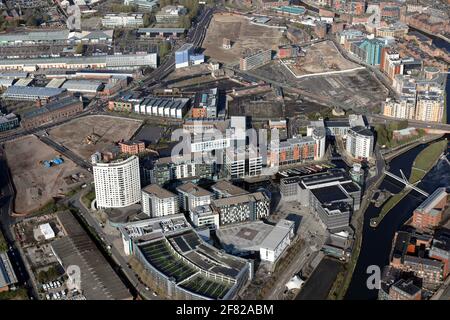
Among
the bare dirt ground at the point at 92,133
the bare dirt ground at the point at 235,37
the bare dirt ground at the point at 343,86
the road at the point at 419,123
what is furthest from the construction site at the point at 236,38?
the road at the point at 419,123

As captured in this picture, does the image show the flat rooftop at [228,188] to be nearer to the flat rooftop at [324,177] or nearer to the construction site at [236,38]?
the flat rooftop at [324,177]

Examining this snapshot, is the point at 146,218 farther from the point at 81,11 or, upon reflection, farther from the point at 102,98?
the point at 81,11

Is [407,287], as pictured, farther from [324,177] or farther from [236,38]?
[236,38]

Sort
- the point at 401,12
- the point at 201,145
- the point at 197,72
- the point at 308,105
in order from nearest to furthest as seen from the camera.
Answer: the point at 201,145
the point at 308,105
the point at 197,72
the point at 401,12

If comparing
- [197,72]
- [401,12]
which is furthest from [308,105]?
[401,12]

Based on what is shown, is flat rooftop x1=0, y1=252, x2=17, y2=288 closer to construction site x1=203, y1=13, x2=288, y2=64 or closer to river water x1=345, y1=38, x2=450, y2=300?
river water x1=345, y1=38, x2=450, y2=300

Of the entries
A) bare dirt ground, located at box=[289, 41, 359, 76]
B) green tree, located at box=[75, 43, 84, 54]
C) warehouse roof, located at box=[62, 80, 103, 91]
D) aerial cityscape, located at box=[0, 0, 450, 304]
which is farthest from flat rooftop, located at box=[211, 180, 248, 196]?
green tree, located at box=[75, 43, 84, 54]

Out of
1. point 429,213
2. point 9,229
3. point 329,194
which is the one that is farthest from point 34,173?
point 429,213
